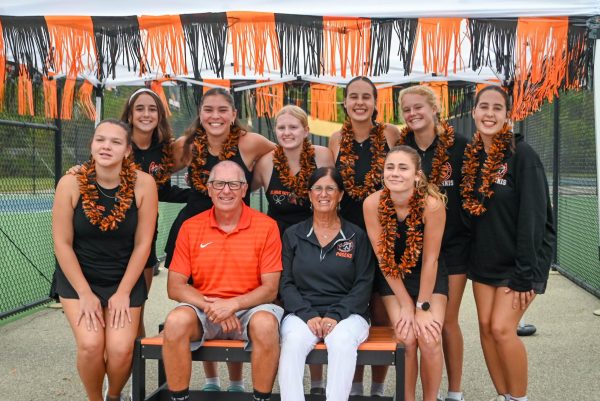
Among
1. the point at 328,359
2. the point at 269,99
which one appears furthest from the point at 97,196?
the point at 269,99

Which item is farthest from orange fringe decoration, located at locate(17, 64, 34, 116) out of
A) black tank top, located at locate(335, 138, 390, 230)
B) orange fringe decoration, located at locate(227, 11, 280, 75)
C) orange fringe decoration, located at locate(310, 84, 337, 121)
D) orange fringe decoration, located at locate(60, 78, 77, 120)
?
orange fringe decoration, located at locate(310, 84, 337, 121)

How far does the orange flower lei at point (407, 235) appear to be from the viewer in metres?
3.74

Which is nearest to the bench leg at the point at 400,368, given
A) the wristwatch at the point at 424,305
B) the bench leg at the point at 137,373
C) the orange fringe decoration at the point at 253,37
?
the wristwatch at the point at 424,305

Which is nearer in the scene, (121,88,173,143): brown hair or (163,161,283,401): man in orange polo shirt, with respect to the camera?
(163,161,283,401): man in orange polo shirt

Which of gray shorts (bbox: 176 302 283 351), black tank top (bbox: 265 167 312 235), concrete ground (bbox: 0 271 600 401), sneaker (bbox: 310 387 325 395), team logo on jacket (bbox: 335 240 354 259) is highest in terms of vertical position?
black tank top (bbox: 265 167 312 235)

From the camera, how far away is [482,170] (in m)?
3.84

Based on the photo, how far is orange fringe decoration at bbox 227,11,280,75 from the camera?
3934mm

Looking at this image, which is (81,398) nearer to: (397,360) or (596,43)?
(397,360)

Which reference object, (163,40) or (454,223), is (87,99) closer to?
(163,40)

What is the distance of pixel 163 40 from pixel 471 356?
11.4ft

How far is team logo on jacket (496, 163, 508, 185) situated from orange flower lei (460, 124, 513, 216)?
13mm

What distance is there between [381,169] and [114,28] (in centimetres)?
189

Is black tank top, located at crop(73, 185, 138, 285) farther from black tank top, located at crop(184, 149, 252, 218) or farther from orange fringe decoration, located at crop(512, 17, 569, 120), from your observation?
orange fringe decoration, located at crop(512, 17, 569, 120)

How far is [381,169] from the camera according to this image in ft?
13.8
